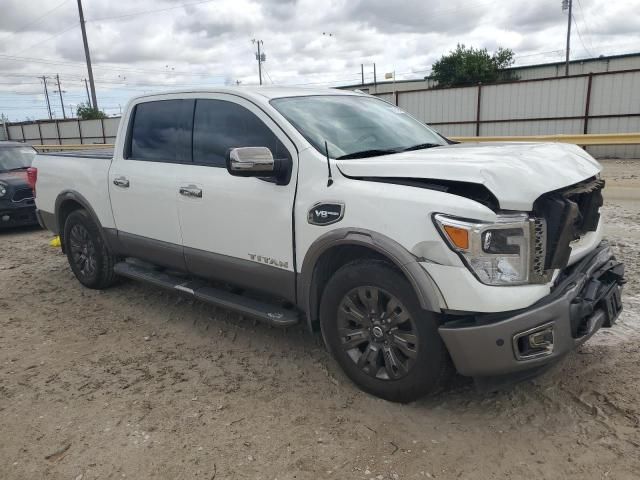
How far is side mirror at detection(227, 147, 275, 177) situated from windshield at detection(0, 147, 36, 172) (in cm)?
820

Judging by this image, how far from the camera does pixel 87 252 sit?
5375 millimetres

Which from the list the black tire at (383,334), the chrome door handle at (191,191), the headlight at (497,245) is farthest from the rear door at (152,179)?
the headlight at (497,245)

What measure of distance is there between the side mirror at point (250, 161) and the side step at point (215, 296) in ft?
3.09

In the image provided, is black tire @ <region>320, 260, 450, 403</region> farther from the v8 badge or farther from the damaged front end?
the damaged front end

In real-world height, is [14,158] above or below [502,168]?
below

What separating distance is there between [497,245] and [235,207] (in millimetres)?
1790

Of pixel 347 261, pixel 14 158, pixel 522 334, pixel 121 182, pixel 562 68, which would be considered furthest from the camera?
pixel 562 68

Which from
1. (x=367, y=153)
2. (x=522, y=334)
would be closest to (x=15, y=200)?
(x=367, y=153)

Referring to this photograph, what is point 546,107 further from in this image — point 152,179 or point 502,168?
point 502,168

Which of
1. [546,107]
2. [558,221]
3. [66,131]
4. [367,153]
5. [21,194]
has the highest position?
[367,153]

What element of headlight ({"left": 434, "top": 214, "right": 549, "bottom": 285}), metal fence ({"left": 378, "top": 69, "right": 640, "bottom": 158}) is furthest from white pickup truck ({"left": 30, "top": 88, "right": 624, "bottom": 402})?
metal fence ({"left": 378, "top": 69, "right": 640, "bottom": 158})

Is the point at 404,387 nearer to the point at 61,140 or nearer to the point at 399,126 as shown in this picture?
the point at 399,126

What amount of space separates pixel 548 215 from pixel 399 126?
5.35ft

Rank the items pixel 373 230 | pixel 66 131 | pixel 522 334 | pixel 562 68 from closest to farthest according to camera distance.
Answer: pixel 522 334, pixel 373 230, pixel 66 131, pixel 562 68
